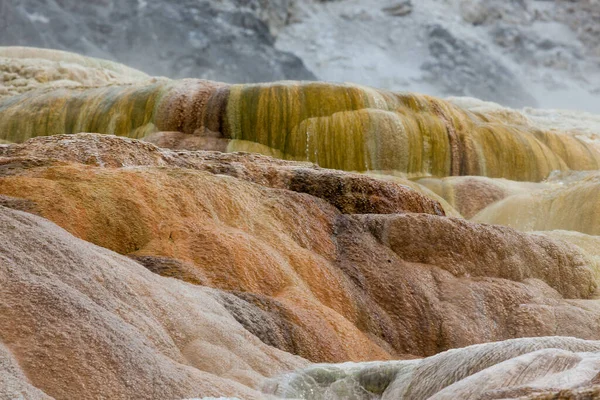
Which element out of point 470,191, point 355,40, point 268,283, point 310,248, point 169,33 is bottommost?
point 355,40

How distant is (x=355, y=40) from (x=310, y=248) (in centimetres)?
3787

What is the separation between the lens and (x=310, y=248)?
23.8 ft

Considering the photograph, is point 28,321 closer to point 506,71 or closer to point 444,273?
point 444,273

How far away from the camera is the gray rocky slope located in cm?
3938

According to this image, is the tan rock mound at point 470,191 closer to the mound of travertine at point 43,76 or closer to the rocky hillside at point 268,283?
the rocky hillside at point 268,283

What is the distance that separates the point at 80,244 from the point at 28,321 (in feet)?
3.06

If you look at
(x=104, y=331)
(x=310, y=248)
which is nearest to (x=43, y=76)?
(x=310, y=248)

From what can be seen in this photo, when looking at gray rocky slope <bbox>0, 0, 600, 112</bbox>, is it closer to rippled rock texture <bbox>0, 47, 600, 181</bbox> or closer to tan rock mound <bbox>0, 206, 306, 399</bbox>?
rippled rock texture <bbox>0, 47, 600, 181</bbox>

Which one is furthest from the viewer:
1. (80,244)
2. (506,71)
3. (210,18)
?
(506,71)

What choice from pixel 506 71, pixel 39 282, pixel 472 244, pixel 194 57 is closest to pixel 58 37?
pixel 194 57

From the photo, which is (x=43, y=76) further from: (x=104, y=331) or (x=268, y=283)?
(x=104, y=331)

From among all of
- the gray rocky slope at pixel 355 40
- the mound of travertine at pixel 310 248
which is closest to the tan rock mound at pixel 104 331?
Result: the mound of travertine at pixel 310 248

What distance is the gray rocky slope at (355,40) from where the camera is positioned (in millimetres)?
39375

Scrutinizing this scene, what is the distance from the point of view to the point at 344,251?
290 inches
